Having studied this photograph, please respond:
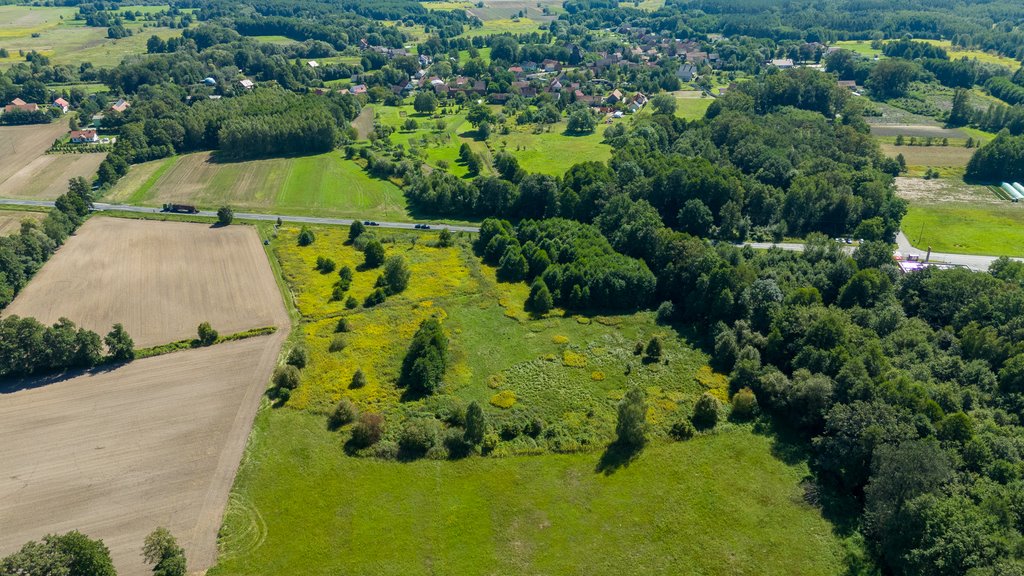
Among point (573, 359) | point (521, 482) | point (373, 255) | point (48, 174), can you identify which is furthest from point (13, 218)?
point (521, 482)

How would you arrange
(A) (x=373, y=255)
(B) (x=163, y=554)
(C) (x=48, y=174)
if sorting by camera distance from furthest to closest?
(C) (x=48, y=174) < (A) (x=373, y=255) < (B) (x=163, y=554)

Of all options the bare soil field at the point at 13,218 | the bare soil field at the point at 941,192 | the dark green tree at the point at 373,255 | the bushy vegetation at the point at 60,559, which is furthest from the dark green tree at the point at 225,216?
the bare soil field at the point at 941,192

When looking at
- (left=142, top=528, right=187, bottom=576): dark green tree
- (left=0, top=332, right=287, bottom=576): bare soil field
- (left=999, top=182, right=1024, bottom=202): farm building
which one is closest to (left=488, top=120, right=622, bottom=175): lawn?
(left=999, top=182, right=1024, bottom=202): farm building

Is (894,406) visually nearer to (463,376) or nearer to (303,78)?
(463,376)

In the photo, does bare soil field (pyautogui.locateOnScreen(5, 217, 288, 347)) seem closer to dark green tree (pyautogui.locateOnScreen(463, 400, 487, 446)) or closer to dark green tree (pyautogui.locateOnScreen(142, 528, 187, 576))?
dark green tree (pyautogui.locateOnScreen(463, 400, 487, 446))

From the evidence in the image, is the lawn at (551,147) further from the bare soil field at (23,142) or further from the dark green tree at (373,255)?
the bare soil field at (23,142)

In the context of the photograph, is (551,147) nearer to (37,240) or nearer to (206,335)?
(206,335)
